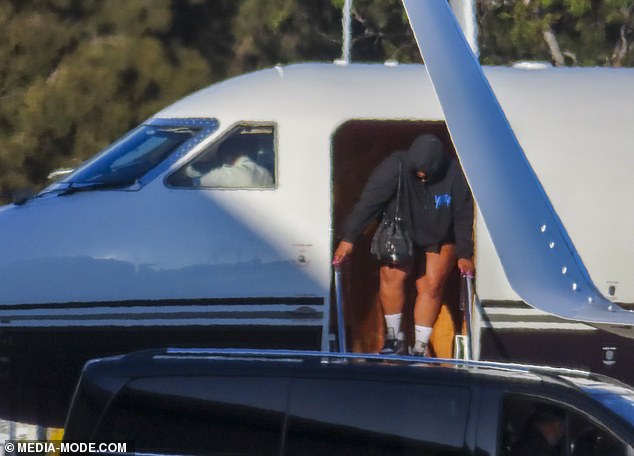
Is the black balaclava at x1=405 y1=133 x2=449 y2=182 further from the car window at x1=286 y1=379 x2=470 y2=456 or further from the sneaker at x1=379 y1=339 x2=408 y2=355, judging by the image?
the car window at x1=286 y1=379 x2=470 y2=456

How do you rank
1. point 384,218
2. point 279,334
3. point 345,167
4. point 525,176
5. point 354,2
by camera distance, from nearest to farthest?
point 525,176, point 279,334, point 384,218, point 345,167, point 354,2

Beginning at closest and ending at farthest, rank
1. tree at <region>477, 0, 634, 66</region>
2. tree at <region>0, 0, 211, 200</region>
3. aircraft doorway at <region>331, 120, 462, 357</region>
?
1. aircraft doorway at <region>331, 120, 462, 357</region>
2. tree at <region>477, 0, 634, 66</region>
3. tree at <region>0, 0, 211, 200</region>

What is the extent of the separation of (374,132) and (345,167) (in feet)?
1.15

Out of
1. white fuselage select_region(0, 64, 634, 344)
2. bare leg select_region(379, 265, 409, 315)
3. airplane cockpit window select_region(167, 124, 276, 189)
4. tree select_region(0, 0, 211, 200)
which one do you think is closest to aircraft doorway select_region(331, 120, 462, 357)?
bare leg select_region(379, 265, 409, 315)

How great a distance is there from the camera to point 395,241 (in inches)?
→ 381

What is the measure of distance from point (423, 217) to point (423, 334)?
822 mm

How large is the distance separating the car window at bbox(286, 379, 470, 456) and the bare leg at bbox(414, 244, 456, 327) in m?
3.50

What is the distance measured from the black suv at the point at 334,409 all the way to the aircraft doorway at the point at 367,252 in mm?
3850

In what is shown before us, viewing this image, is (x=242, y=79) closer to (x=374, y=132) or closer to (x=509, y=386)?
(x=374, y=132)

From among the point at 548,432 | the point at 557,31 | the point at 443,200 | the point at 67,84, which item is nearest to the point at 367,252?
the point at 443,200

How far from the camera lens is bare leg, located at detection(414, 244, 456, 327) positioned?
975cm

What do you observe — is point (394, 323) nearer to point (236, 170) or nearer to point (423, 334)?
point (423, 334)

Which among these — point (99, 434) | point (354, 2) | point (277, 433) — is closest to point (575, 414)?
point (277, 433)

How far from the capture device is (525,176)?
7035 millimetres
